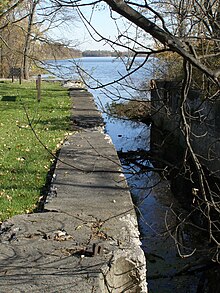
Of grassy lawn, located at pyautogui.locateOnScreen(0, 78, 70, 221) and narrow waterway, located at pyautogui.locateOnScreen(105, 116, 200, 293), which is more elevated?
grassy lawn, located at pyautogui.locateOnScreen(0, 78, 70, 221)

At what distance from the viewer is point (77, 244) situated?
4.20 metres

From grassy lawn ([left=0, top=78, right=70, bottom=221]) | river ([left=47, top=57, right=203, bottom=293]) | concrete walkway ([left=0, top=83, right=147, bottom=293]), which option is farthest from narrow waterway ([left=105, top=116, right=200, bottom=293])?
grassy lawn ([left=0, top=78, right=70, bottom=221])

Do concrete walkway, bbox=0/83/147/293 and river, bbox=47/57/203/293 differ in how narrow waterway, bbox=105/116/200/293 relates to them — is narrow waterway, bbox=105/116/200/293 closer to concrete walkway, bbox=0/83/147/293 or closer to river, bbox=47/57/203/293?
river, bbox=47/57/203/293

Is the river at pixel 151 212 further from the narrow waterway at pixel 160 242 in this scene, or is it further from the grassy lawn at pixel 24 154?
the grassy lawn at pixel 24 154

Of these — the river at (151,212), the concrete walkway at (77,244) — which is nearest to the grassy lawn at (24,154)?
the concrete walkway at (77,244)

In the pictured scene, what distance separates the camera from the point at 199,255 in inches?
249

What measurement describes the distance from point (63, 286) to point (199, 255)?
10.7ft

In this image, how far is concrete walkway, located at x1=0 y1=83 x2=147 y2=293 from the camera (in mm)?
3564

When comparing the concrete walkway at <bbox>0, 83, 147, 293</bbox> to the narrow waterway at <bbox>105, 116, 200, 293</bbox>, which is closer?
the concrete walkway at <bbox>0, 83, 147, 293</bbox>

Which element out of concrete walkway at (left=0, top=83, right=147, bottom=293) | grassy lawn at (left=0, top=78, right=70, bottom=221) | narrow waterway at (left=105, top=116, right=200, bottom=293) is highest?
Result: concrete walkway at (left=0, top=83, right=147, bottom=293)

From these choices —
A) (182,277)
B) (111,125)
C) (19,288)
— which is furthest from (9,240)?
(111,125)

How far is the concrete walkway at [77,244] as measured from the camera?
3564 mm

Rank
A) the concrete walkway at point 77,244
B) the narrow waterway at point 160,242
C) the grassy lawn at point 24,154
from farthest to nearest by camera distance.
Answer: the grassy lawn at point 24,154
the narrow waterway at point 160,242
the concrete walkway at point 77,244

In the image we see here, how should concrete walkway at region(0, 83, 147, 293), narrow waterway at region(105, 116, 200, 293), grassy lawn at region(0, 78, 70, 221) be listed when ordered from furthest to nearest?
1. grassy lawn at region(0, 78, 70, 221)
2. narrow waterway at region(105, 116, 200, 293)
3. concrete walkway at region(0, 83, 147, 293)
